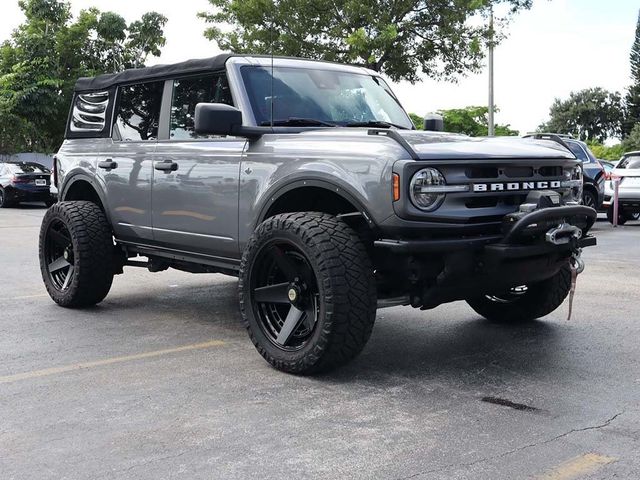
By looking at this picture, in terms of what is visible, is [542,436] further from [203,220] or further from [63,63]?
[63,63]

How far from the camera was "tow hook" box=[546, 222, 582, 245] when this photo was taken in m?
4.64

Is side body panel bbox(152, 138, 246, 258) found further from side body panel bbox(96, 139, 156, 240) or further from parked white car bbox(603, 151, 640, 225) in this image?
parked white car bbox(603, 151, 640, 225)

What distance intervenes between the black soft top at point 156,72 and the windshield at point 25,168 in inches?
680

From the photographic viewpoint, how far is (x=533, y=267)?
4789 millimetres

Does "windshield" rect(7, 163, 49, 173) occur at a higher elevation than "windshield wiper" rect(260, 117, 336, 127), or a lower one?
lower

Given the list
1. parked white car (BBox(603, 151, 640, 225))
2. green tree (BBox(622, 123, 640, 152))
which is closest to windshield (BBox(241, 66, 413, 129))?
parked white car (BBox(603, 151, 640, 225))

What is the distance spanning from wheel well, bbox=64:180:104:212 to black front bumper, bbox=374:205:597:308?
3.37 m

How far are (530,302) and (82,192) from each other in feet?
13.2

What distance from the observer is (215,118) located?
5012mm

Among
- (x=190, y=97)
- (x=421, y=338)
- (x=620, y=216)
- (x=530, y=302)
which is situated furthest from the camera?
(x=620, y=216)

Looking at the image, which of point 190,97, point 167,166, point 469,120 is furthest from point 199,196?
point 469,120

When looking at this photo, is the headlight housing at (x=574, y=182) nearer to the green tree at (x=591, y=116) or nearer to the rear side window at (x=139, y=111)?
the rear side window at (x=139, y=111)

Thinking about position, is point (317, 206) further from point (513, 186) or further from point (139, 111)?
point (139, 111)

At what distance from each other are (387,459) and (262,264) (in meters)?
1.89
